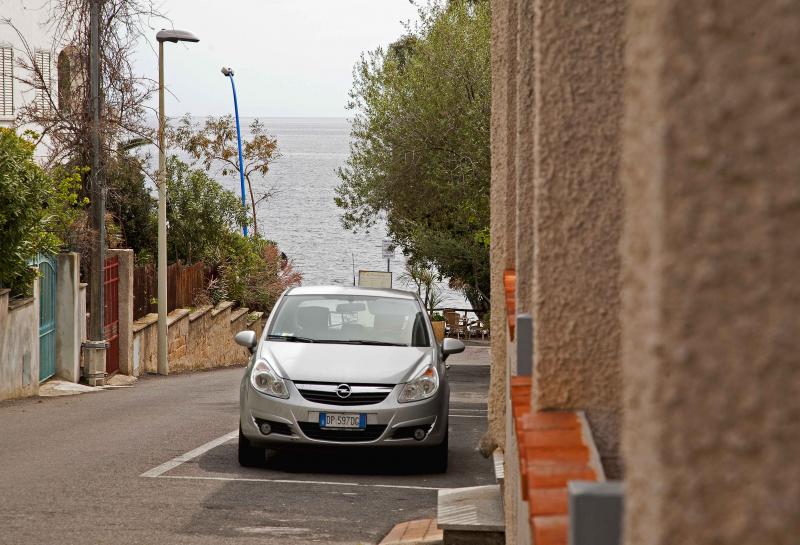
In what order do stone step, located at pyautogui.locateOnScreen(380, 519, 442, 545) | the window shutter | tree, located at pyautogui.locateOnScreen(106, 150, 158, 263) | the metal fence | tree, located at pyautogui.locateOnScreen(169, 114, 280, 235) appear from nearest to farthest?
stone step, located at pyautogui.locateOnScreen(380, 519, 442, 545) < the metal fence < the window shutter < tree, located at pyautogui.locateOnScreen(106, 150, 158, 263) < tree, located at pyautogui.locateOnScreen(169, 114, 280, 235)

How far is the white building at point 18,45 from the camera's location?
29000mm

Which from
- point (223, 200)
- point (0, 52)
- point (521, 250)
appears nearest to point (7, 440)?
point (521, 250)

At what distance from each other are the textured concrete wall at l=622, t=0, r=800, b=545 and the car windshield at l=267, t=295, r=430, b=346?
10592 mm

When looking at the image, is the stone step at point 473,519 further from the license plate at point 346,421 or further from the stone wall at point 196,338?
the stone wall at point 196,338

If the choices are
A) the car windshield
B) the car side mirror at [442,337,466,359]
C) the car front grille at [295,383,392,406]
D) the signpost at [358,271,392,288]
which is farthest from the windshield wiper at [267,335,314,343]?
the signpost at [358,271,392,288]

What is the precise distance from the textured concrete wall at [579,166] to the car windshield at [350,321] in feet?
30.8

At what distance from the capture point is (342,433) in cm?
1065

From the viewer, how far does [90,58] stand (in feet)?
73.8

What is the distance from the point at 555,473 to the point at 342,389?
867 cm

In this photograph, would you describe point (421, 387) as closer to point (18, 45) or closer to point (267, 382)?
point (267, 382)

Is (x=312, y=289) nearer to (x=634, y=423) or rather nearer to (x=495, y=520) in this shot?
(x=495, y=520)

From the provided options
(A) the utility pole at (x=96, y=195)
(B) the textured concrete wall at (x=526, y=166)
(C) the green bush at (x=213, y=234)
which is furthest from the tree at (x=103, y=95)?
(B) the textured concrete wall at (x=526, y=166)

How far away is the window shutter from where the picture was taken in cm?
2950

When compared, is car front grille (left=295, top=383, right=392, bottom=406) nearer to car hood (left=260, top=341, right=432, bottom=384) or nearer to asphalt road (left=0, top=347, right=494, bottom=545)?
car hood (left=260, top=341, right=432, bottom=384)
